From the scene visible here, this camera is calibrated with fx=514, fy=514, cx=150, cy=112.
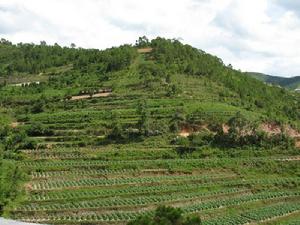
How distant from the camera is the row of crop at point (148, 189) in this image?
56.7 meters

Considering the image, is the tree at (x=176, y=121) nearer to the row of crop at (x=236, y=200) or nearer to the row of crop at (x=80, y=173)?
the row of crop at (x=80, y=173)

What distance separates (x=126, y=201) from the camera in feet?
182

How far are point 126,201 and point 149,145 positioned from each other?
25601mm

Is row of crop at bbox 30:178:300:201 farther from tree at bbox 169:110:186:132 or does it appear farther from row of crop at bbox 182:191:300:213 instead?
tree at bbox 169:110:186:132

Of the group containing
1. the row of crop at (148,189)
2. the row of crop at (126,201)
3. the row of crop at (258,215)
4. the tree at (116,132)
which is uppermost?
the tree at (116,132)

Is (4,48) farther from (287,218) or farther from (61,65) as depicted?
(287,218)

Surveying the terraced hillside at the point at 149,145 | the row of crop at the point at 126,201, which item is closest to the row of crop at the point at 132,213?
the terraced hillside at the point at 149,145

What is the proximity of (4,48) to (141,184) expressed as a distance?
129m

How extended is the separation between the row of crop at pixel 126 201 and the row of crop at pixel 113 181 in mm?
5670

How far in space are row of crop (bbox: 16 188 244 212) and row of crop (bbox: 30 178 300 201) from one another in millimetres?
1400

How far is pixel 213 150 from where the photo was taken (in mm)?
79625

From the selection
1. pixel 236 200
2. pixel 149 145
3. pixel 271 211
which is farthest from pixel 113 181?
pixel 271 211

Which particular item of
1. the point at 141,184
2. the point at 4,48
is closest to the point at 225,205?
the point at 141,184

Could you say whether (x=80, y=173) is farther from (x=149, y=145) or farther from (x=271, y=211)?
(x=271, y=211)
